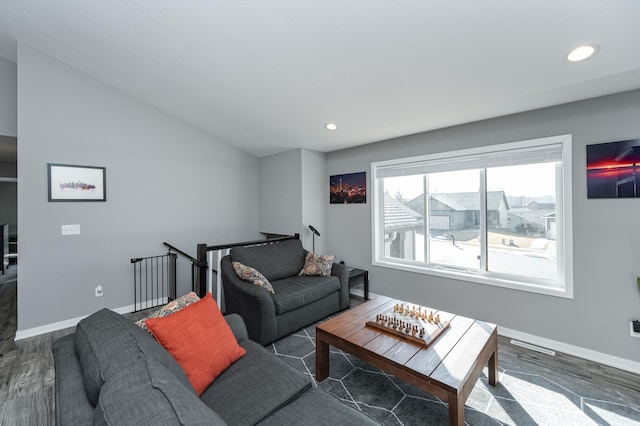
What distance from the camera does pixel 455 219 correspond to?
3439 millimetres

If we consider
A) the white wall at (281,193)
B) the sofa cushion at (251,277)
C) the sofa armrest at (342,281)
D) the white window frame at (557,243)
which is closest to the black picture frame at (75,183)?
the sofa cushion at (251,277)

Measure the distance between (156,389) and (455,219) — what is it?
3.46 m

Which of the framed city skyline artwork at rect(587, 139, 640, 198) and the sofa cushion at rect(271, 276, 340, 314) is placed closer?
the framed city skyline artwork at rect(587, 139, 640, 198)

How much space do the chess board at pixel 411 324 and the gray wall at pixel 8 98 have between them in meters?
4.70

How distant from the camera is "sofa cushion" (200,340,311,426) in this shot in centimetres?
123

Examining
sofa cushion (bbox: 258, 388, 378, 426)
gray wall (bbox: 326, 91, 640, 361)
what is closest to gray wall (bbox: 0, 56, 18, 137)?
sofa cushion (bbox: 258, 388, 378, 426)

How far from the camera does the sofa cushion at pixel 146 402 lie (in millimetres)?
678

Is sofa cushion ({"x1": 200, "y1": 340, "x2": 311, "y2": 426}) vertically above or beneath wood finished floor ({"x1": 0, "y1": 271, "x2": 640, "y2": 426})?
above

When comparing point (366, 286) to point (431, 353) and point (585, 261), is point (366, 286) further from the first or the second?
point (585, 261)

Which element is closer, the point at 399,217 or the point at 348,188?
the point at 399,217

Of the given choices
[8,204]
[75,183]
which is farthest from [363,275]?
[8,204]

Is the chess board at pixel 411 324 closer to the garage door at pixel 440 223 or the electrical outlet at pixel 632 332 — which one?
the garage door at pixel 440 223

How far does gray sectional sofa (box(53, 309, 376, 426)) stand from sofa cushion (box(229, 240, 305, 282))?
1.59 m

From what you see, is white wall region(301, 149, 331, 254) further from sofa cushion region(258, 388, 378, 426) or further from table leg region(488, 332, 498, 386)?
sofa cushion region(258, 388, 378, 426)
